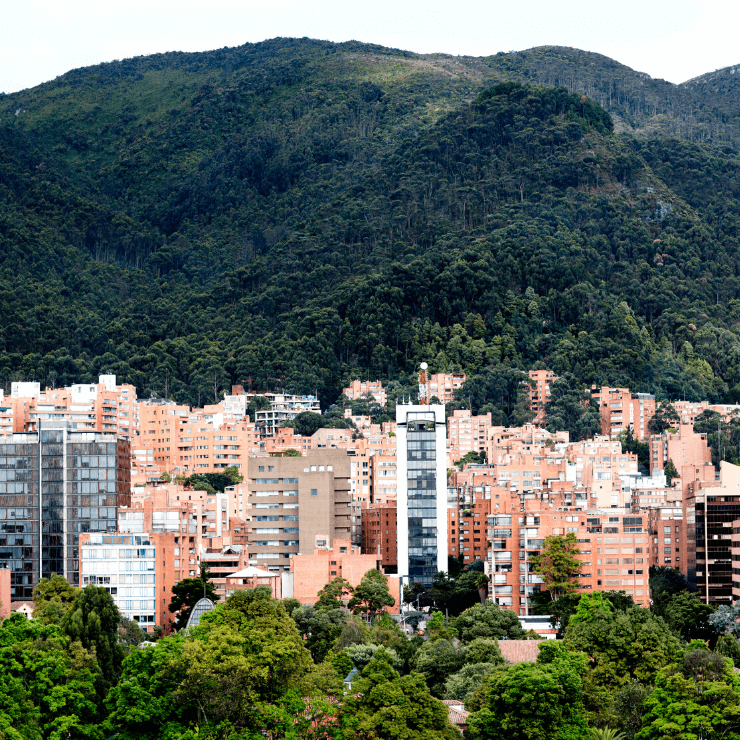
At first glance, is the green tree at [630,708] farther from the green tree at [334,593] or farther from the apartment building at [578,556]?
the apartment building at [578,556]

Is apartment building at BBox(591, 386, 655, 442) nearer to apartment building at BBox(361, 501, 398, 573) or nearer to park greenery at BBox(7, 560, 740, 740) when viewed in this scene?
apartment building at BBox(361, 501, 398, 573)

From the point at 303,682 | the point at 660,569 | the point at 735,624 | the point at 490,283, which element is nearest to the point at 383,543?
the point at 660,569

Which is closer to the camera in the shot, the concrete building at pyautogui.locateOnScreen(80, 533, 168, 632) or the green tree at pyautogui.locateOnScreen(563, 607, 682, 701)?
the green tree at pyautogui.locateOnScreen(563, 607, 682, 701)

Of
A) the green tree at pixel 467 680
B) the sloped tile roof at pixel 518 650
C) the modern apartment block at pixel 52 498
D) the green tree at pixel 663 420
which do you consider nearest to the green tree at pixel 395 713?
the green tree at pixel 467 680

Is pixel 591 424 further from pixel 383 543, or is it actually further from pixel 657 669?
pixel 657 669

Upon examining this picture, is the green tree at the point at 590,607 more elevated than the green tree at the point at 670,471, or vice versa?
the green tree at the point at 670,471

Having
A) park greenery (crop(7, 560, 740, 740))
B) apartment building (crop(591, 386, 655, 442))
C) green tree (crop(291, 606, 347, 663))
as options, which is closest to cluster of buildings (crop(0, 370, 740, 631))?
green tree (crop(291, 606, 347, 663))

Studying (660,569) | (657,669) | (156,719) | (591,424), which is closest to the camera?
(156,719)
